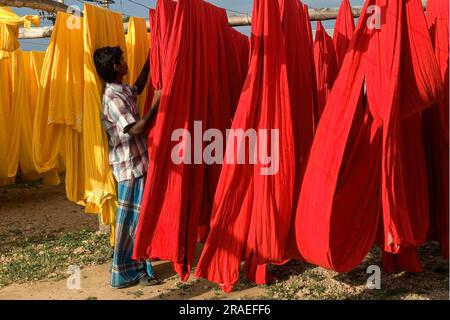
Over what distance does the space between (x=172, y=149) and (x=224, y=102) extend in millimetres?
436

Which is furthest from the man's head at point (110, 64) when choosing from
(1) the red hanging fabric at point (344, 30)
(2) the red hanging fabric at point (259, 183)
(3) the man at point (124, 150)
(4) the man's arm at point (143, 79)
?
(1) the red hanging fabric at point (344, 30)

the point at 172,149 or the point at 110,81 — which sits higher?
the point at 110,81

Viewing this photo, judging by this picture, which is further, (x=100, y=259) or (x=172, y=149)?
(x=100, y=259)

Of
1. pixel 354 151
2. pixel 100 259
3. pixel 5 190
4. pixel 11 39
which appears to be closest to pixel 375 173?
pixel 354 151

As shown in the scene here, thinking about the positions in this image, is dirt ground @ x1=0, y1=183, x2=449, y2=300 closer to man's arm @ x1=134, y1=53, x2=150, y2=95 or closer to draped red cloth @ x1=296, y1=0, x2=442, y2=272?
draped red cloth @ x1=296, y1=0, x2=442, y2=272

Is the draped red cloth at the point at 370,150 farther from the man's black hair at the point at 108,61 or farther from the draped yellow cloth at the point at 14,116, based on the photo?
the draped yellow cloth at the point at 14,116

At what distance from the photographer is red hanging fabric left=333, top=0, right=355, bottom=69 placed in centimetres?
338

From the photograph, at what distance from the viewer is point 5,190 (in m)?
7.52

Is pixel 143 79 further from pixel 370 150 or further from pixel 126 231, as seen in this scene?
pixel 370 150

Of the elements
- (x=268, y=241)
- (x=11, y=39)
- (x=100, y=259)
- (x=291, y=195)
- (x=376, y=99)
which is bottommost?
(x=100, y=259)

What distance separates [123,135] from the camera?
3289 millimetres

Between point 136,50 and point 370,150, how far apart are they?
1926 millimetres

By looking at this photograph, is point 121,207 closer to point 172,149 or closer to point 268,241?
point 172,149

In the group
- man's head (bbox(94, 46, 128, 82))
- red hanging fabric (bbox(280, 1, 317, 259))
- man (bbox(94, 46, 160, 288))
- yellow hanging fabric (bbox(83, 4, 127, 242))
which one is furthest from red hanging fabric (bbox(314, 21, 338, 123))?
yellow hanging fabric (bbox(83, 4, 127, 242))
